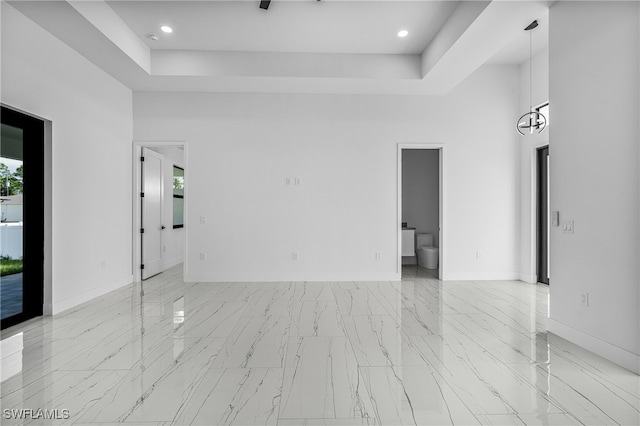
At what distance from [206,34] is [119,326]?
3607 millimetres

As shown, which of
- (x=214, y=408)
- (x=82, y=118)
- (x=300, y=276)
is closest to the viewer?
(x=214, y=408)

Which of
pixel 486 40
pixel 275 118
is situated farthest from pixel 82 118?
pixel 486 40

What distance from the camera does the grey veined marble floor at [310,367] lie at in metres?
2.04

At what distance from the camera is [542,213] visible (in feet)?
19.1

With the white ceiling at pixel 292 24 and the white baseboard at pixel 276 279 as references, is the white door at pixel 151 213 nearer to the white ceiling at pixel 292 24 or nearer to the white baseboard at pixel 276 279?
the white baseboard at pixel 276 279

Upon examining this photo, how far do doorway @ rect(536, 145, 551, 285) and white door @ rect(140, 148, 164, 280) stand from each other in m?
6.46

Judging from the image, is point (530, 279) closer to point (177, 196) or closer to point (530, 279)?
point (530, 279)

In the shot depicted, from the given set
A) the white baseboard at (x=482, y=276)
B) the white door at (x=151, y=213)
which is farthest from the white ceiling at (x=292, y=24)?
the white baseboard at (x=482, y=276)

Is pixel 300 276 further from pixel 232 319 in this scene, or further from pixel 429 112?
pixel 429 112

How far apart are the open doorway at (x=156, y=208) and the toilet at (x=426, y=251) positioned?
4526mm

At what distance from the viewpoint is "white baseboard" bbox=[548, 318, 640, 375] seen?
2.58 m

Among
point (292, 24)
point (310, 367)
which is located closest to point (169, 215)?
point (292, 24)

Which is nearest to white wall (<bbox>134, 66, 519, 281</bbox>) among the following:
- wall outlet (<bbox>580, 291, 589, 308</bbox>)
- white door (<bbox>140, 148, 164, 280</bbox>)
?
white door (<bbox>140, 148, 164, 280</bbox>)

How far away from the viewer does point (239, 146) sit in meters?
5.91
